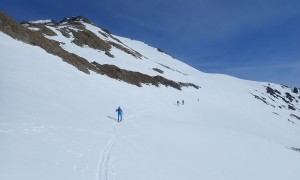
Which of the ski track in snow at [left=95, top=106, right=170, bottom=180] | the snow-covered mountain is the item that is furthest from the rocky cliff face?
the ski track in snow at [left=95, top=106, right=170, bottom=180]

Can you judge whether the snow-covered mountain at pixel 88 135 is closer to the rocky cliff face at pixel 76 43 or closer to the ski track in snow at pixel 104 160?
the ski track in snow at pixel 104 160

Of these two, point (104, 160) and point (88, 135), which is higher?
point (88, 135)

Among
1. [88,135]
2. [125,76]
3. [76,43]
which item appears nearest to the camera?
[88,135]

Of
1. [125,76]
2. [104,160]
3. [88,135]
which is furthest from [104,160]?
[125,76]

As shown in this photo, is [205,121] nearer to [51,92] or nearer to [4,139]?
[51,92]

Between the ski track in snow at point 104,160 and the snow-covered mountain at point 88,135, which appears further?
the snow-covered mountain at point 88,135

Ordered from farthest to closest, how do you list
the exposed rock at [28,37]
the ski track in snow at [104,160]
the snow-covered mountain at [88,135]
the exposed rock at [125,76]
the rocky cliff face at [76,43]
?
1. the exposed rock at [125,76]
2. the rocky cliff face at [76,43]
3. the exposed rock at [28,37]
4. the snow-covered mountain at [88,135]
5. the ski track in snow at [104,160]

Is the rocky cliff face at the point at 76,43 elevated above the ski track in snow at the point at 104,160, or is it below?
above

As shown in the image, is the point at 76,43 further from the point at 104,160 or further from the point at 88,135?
the point at 104,160

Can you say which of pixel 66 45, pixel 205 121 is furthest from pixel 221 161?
pixel 66 45

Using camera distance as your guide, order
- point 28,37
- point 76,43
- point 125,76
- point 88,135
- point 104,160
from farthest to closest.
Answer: point 76,43 → point 125,76 → point 28,37 → point 88,135 → point 104,160

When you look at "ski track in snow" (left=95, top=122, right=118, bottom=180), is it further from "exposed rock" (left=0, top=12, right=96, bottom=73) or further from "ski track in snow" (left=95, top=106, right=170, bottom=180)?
"exposed rock" (left=0, top=12, right=96, bottom=73)

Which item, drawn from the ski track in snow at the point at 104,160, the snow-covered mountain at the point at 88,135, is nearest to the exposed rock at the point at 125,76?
the snow-covered mountain at the point at 88,135

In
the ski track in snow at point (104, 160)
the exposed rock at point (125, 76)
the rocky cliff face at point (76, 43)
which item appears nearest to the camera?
the ski track in snow at point (104, 160)
